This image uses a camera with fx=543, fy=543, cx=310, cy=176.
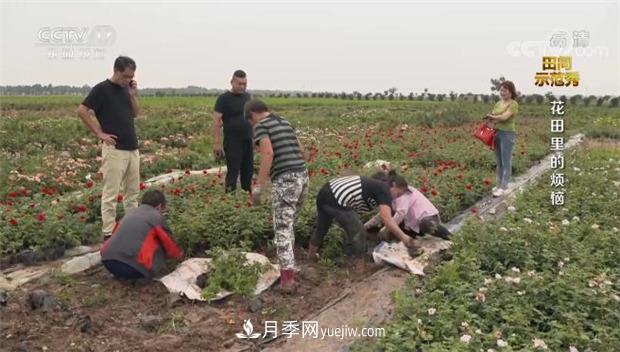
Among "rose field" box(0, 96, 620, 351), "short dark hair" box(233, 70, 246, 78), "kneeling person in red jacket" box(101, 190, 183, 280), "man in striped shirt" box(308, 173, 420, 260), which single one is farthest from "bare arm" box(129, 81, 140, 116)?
"man in striped shirt" box(308, 173, 420, 260)

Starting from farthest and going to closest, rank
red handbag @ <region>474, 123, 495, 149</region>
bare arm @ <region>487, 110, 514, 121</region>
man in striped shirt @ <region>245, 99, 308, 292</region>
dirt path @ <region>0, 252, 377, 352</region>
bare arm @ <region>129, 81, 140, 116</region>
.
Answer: red handbag @ <region>474, 123, 495, 149</region> < bare arm @ <region>487, 110, 514, 121</region> < bare arm @ <region>129, 81, 140, 116</region> < man in striped shirt @ <region>245, 99, 308, 292</region> < dirt path @ <region>0, 252, 377, 352</region>

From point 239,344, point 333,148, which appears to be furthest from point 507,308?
point 333,148

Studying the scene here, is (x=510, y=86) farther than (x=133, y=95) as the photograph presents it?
Yes

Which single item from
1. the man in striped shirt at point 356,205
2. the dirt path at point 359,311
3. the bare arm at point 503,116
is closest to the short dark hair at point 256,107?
the man in striped shirt at point 356,205

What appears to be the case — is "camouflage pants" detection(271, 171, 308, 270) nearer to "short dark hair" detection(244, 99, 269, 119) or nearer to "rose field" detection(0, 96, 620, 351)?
"rose field" detection(0, 96, 620, 351)

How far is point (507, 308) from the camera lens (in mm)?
3990

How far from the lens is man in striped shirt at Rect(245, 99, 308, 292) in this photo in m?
4.76

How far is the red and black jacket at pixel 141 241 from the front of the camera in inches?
184

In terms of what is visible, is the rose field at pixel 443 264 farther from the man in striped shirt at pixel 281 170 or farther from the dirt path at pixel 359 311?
the man in striped shirt at pixel 281 170

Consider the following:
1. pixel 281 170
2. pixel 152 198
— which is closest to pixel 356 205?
pixel 281 170

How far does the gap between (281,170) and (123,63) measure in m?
2.06

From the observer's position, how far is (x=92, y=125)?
541cm

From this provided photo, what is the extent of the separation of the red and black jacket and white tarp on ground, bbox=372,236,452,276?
6.69 ft

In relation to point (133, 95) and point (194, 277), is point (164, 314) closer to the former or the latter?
point (194, 277)
